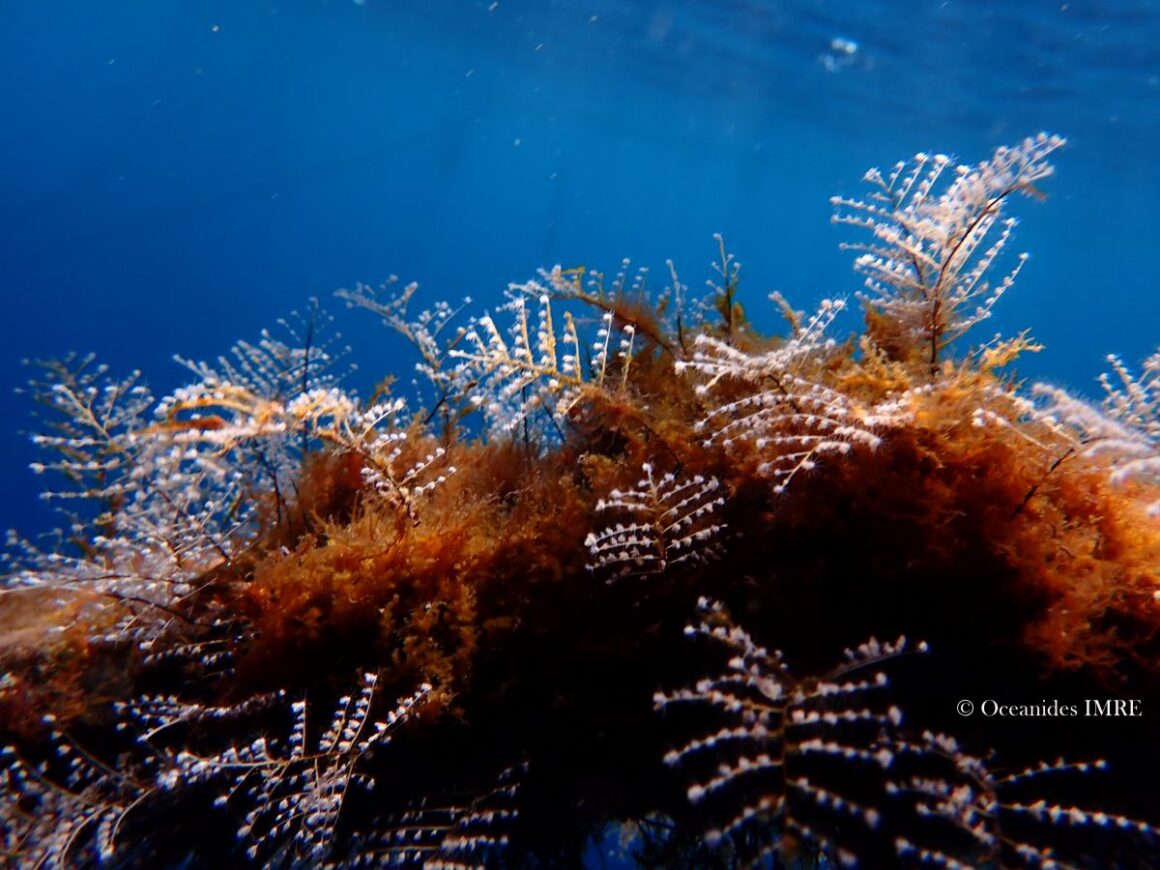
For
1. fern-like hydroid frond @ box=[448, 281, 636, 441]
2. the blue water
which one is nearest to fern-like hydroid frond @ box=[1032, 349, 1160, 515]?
the blue water

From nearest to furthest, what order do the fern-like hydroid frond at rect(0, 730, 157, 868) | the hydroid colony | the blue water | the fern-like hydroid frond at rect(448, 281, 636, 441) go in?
the hydroid colony < the fern-like hydroid frond at rect(0, 730, 157, 868) < the fern-like hydroid frond at rect(448, 281, 636, 441) < the blue water

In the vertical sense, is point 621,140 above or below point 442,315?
above

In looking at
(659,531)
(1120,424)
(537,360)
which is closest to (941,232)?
(1120,424)

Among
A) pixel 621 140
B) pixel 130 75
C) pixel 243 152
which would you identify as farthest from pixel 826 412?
pixel 243 152

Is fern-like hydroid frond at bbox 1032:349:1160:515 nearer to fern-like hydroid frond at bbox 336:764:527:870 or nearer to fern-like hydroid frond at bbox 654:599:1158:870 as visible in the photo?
fern-like hydroid frond at bbox 654:599:1158:870

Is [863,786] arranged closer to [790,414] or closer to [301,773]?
[790,414]

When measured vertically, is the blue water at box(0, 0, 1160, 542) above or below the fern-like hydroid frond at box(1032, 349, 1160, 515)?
above

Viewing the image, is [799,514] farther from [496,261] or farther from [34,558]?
[496,261]
